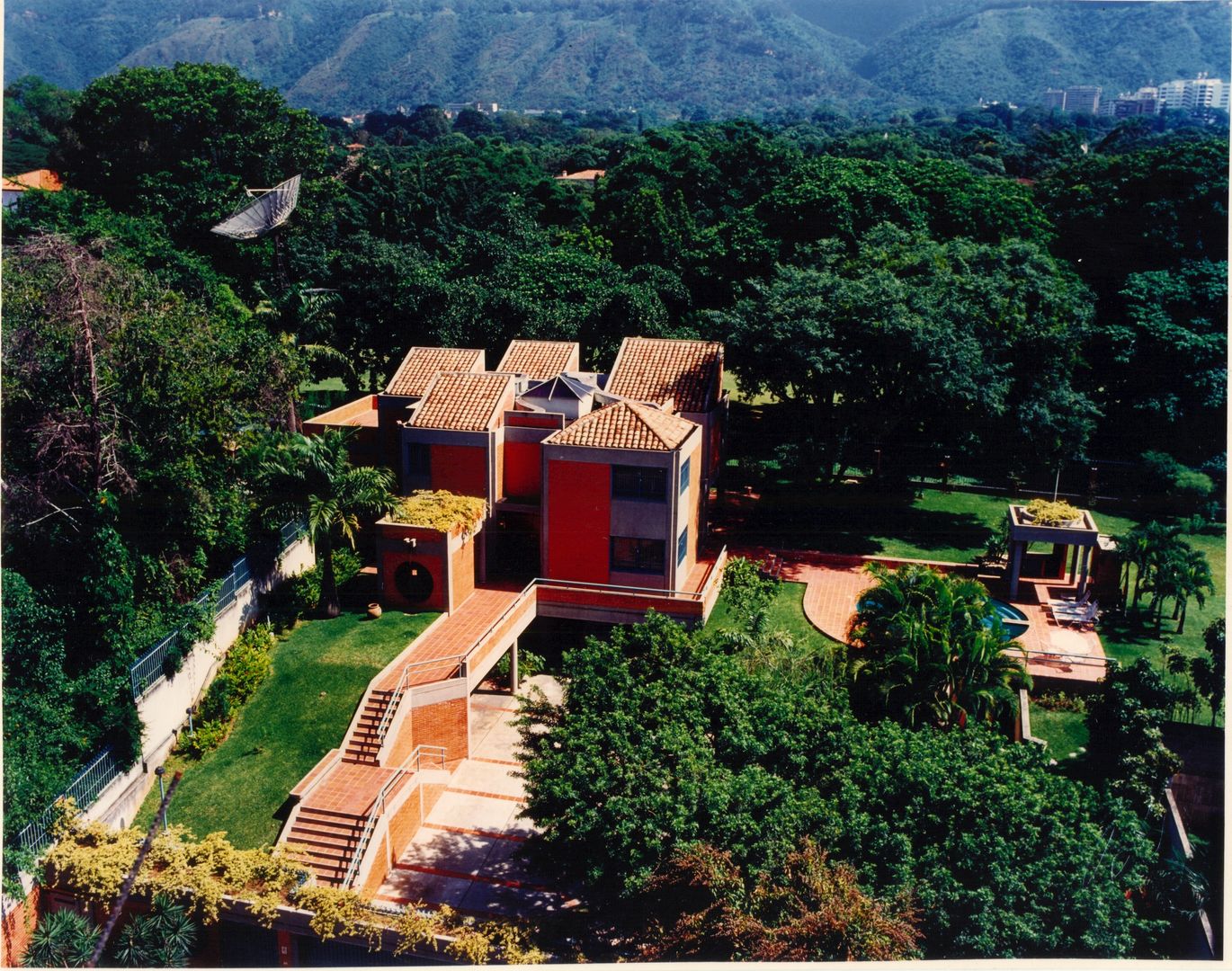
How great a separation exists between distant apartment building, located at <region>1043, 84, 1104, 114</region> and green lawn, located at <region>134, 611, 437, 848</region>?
424 ft

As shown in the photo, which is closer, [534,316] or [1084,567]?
[1084,567]

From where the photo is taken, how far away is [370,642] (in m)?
27.7

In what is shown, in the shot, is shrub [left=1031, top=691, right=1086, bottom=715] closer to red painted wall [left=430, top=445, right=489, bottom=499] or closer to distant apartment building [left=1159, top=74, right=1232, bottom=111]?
red painted wall [left=430, top=445, right=489, bottom=499]

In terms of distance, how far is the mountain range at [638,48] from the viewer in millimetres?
117000

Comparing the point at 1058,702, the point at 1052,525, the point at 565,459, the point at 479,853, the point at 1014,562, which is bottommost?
the point at 479,853

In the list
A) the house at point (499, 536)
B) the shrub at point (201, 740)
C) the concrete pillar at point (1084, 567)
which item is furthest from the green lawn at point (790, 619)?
the shrub at point (201, 740)

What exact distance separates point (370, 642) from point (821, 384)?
18641mm

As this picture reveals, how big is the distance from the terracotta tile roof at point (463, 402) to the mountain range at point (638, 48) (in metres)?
92.7

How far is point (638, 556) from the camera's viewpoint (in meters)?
30.4

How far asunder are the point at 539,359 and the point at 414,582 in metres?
11.6

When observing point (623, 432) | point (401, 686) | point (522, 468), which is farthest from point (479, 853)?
point (522, 468)

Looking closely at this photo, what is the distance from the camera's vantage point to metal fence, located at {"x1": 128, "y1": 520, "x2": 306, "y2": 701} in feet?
75.5

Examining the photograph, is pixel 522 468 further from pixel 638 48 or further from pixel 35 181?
pixel 638 48

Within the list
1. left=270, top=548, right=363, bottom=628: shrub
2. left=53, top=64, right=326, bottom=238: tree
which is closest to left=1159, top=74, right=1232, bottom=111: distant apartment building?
left=270, top=548, right=363, bottom=628: shrub
